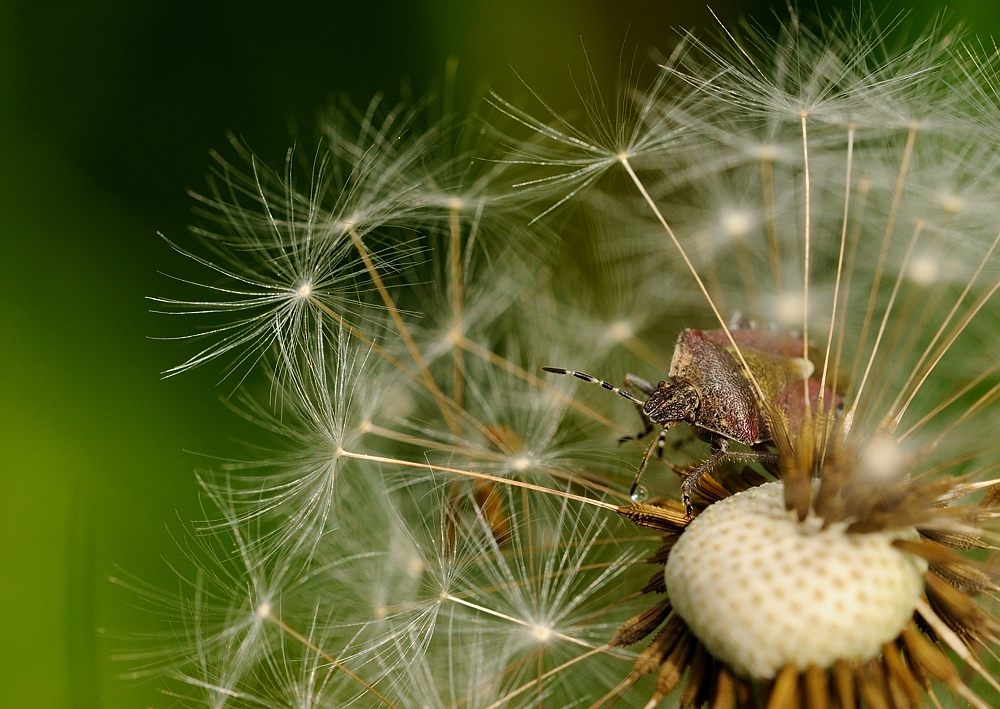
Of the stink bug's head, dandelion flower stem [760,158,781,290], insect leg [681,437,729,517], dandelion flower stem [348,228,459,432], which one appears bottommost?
insect leg [681,437,729,517]

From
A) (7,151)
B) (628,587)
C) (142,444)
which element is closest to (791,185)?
(628,587)

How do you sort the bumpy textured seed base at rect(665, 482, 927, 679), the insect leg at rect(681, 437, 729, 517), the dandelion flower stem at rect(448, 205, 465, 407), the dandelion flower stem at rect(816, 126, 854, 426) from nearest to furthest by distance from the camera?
the bumpy textured seed base at rect(665, 482, 927, 679) < the insect leg at rect(681, 437, 729, 517) < the dandelion flower stem at rect(816, 126, 854, 426) < the dandelion flower stem at rect(448, 205, 465, 407)

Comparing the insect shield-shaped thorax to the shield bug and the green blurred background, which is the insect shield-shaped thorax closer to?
the shield bug

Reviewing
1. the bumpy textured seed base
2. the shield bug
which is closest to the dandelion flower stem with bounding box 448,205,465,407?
the shield bug

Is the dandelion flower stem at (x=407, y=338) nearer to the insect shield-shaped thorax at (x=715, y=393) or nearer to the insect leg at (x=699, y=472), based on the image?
the insect shield-shaped thorax at (x=715, y=393)

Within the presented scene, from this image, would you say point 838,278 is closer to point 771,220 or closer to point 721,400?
point 721,400
